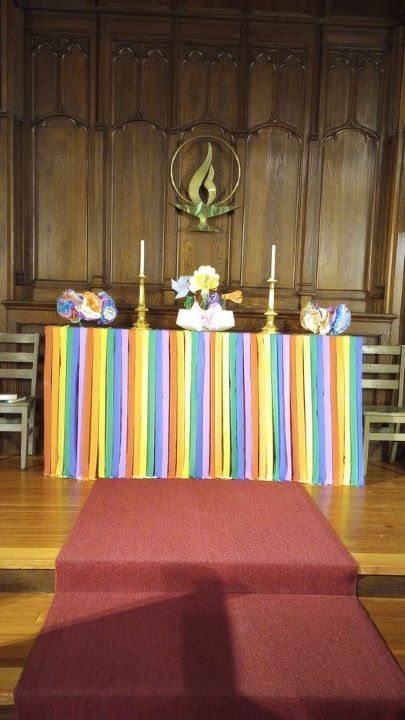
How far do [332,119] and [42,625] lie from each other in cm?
387

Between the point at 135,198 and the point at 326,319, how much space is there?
1.83 m

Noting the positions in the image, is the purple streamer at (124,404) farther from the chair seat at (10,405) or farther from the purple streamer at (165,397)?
the chair seat at (10,405)

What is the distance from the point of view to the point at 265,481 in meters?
3.30

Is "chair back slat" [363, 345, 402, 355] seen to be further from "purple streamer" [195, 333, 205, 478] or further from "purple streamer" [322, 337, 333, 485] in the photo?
"purple streamer" [195, 333, 205, 478]

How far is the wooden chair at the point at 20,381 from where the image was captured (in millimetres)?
3426

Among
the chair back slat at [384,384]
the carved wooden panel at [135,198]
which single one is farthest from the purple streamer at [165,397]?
the chair back slat at [384,384]

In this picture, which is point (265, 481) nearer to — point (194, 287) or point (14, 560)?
point (194, 287)

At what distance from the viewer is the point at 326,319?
3369 millimetres

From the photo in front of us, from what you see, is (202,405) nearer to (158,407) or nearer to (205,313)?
(158,407)

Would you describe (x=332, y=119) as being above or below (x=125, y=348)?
above

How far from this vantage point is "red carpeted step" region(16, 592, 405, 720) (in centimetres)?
165

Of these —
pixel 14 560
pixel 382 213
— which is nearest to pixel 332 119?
pixel 382 213

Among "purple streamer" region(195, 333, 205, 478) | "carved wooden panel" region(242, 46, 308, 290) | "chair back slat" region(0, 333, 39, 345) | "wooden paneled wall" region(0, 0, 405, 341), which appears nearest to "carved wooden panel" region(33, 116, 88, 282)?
"wooden paneled wall" region(0, 0, 405, 341)

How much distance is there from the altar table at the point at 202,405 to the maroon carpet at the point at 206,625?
48 cm
